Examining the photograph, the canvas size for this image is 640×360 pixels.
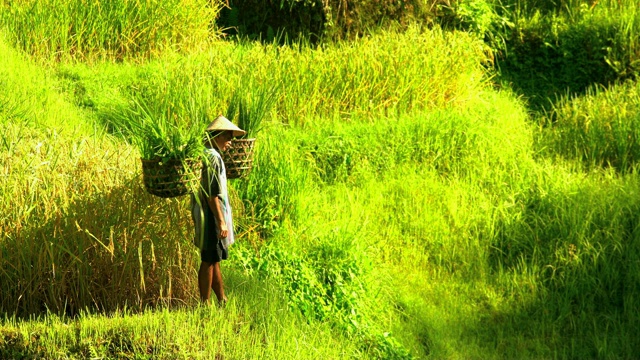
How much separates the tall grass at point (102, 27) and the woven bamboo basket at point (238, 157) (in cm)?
456

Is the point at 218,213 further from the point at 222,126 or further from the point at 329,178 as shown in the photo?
the point at 329,178

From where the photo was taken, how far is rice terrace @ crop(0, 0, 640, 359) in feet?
20.5

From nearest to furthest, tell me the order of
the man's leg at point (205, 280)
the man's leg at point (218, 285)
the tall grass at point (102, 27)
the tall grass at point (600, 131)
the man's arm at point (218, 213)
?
the man's arm at point (218, 213)
the man's leg at point (205, 280)
the man's leg at point (218, 285)
the tall grass at point (600, 131)
the tall grass at point (102, 27)

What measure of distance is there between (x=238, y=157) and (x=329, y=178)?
2716 mm

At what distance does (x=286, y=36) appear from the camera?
1114 cm

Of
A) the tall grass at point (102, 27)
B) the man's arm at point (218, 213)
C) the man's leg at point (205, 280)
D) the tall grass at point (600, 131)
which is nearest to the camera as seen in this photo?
the man's arm at point (218, 213)

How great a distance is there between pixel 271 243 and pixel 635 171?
11.8ft

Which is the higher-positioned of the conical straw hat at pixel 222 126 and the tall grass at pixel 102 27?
the tall grass at pixel 102 27

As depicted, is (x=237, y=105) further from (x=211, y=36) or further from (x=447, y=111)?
(x=211, y=36)

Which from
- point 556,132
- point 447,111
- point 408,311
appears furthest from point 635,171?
point 408,311

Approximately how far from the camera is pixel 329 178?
8938 mm

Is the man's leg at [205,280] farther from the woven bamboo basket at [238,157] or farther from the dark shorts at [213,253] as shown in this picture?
the woven bamboo basket at [238,157]

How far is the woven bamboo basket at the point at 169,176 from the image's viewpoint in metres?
5.79

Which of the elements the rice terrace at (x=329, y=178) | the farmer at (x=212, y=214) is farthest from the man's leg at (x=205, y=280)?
the rice terrace at (x=329, y=178)
